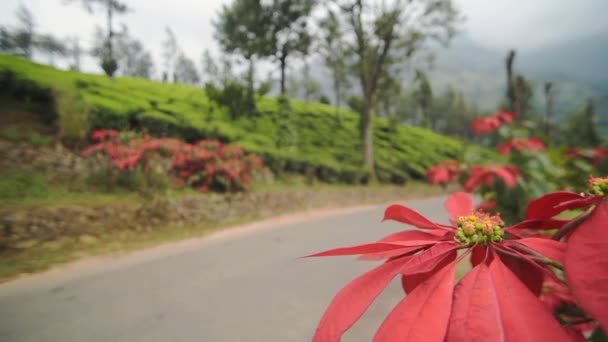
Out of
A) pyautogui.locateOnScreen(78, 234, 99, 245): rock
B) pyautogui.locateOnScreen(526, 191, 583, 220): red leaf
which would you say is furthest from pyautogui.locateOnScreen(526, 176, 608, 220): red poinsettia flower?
pyautogui.locateOnScreen(78, 234, 99, 245): rock

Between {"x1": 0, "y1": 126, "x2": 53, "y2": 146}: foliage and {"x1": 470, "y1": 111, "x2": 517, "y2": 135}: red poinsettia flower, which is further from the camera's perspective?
{"x1": 0, "y1": 126, "x2": 53, "y2": 146}: foliage

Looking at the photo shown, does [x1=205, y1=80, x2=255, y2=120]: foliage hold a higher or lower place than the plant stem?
higher

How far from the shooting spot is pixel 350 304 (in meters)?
0.34

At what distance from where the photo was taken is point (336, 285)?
196cm

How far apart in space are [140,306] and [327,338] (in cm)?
194

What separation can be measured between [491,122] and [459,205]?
1.73 m

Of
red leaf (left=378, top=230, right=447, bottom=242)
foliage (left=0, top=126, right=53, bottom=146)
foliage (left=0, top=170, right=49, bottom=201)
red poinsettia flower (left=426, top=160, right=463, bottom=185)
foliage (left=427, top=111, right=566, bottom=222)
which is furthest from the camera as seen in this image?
foliage (left=0, top=126, right=53, bottom=146)

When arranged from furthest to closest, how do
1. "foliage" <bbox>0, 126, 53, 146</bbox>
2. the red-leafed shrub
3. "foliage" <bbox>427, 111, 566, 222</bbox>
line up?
the red-leafed shrub
"foliage" <bbox>0, 126, 53, 146</bbox>
"foliage" <bbox>427, 111, 566, 222</bbox>

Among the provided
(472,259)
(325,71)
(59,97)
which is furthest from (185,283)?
(325,71)

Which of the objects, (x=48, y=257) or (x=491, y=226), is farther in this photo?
(x=48, y=257)

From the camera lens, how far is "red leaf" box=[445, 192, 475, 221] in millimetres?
597

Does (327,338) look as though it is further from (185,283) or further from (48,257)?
(48,257)

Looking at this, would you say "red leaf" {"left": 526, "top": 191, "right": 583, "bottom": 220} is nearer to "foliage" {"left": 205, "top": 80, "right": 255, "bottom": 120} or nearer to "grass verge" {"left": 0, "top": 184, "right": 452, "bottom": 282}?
"grass verge" {"left": 0, "top": 184, "right": 452, "bottom": 282}

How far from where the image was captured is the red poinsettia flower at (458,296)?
0.95 feet
